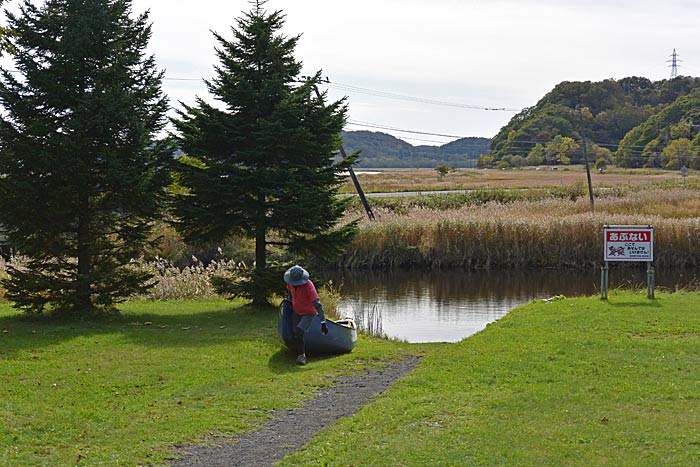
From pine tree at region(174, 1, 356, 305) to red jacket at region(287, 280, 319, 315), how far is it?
3.79m

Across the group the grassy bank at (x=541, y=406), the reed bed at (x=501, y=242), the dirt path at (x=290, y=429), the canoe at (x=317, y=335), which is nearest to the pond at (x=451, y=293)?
the reed bed at (x=501, y=242)

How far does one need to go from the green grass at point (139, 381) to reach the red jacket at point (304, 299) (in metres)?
0.80

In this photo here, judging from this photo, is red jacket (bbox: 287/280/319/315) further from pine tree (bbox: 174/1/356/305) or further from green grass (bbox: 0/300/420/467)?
pine tree (bbox: 174/1/356/305)

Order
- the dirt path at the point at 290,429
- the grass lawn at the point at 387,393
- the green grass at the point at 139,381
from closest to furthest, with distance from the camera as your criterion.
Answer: the grass lawn at the point at 387,393 → the dirt path at the point at 290,429 → the green grass at the point at 139,381

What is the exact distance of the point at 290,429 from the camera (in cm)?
941

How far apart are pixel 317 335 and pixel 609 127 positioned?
131607mm

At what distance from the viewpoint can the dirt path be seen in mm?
8336

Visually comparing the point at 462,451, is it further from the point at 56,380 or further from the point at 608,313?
the point at 608,313

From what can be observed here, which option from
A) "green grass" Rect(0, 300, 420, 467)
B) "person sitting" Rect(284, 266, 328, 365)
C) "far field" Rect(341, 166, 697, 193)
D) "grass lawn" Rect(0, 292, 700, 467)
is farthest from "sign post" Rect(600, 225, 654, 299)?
"far field" Rect(341, 166, 697, 193)

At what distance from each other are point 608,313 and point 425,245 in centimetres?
1980

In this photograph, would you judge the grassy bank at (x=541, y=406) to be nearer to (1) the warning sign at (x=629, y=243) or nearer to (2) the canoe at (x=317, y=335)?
(2) the canoe at (x=317, y=335)

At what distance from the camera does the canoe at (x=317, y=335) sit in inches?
544

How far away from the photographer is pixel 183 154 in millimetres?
18359

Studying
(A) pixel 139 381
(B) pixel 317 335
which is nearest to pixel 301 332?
(B) pixel 317 335
